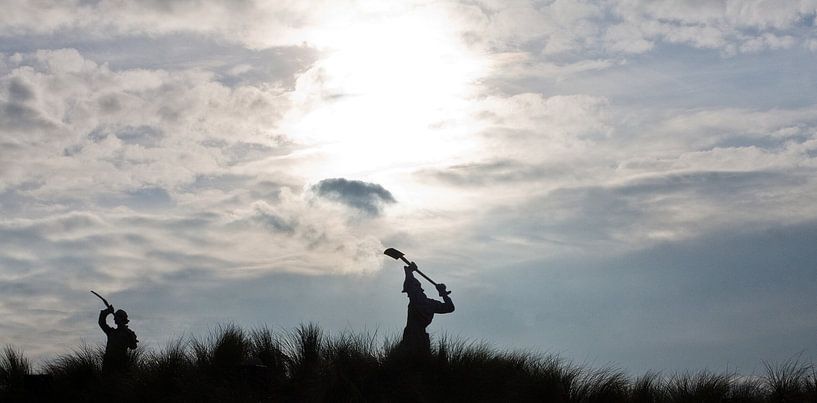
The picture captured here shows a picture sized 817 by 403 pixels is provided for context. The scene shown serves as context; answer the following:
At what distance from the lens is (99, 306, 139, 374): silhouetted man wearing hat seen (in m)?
22.9

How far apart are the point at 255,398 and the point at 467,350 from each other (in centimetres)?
496

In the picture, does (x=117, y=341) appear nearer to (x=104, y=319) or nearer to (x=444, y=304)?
(x=104, y=319)

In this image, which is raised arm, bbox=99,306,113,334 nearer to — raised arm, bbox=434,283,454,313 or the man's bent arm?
the man's bent arm

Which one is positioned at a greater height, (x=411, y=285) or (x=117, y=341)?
(x=411, y=285)

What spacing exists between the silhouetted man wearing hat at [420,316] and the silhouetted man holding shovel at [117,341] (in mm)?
7078

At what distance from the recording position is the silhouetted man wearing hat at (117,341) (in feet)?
75.3

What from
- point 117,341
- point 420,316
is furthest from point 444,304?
point 117,341

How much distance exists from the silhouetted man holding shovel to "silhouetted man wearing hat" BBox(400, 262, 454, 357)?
23.2ft

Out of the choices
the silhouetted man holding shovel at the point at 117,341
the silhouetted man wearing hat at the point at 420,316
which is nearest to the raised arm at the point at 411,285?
the silhouetted man wearing hat at the point at 420,316

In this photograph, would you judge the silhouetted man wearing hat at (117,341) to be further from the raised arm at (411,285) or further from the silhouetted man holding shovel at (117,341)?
the raised arm at (411,285)

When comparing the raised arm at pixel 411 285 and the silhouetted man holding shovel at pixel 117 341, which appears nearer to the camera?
the raised arm at pixel 411 285

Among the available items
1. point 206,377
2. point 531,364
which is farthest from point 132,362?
point 531,364

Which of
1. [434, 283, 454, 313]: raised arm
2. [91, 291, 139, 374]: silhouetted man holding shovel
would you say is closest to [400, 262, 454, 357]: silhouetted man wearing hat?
[434, 283, 454, 313]: raised arm

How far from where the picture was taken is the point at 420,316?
2114 cm
